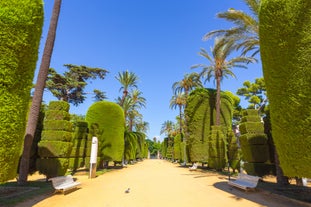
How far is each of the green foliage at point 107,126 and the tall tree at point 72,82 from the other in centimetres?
1420

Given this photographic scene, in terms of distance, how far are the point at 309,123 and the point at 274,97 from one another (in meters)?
1.47

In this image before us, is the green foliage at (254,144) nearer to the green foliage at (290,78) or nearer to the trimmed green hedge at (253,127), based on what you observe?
the trimmed green hedge at (253,127)

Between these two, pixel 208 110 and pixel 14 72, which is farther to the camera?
pixel 208 110

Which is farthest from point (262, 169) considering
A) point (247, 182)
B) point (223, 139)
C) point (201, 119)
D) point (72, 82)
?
point (72, 82)

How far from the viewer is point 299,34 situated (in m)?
7.18

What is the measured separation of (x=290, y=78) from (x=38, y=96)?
1070 centimetres

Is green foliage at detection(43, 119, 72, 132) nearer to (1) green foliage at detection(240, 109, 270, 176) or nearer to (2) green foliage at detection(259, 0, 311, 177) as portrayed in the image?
(1) green foliage at detection(240, 109, 270, 176)

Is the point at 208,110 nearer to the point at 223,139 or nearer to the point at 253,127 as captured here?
the point at 223,139

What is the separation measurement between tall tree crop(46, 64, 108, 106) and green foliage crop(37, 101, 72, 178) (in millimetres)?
22446

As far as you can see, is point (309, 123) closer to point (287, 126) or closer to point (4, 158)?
point (287, 126)

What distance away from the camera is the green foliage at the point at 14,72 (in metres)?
6.15

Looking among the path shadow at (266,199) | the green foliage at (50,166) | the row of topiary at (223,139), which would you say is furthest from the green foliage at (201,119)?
the green foliage at (50,166)

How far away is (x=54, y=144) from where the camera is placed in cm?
1256

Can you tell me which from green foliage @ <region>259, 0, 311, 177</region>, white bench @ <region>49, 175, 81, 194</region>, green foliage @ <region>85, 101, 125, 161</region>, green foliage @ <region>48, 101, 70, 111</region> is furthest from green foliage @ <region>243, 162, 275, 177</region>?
green foliage @ <region>85, 101, 125, 161</region>
